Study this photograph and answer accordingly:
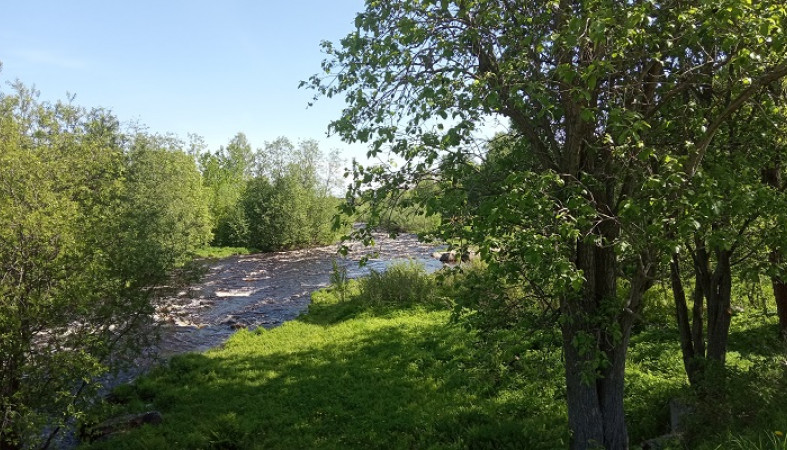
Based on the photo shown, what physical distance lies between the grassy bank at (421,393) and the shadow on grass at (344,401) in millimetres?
24

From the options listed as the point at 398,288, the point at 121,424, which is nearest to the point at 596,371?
the point at 121,424

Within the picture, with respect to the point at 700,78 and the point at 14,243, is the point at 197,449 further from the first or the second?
the point at 700,78

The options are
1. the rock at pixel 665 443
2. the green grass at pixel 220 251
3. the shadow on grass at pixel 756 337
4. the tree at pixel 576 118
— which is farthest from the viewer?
the green grass at pixel 220 251

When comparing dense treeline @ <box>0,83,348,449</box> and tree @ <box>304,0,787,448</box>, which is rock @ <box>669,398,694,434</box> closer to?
tree @ <box>304,0,787,448</box>

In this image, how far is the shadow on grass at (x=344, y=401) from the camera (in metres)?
7.18

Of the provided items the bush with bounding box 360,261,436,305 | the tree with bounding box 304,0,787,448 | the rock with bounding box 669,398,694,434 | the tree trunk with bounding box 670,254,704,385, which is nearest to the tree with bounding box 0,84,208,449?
the tree with bounding box 304,0,787,448

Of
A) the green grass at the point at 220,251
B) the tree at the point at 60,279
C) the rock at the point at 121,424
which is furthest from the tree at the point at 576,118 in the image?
the green grass at the point at 220,251

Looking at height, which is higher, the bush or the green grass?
the green grass

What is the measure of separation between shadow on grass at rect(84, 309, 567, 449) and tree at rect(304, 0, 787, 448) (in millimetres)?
1933

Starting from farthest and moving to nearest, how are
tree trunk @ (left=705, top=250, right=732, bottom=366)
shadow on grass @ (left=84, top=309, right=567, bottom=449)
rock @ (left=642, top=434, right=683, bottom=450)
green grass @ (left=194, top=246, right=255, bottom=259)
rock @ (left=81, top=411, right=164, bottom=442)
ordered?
green grass @ (left=194, top=246, right=255, bottom=259), rock @ (left=81, top=411, right=164, bottom=442), shadow on grass @ (left=84, top=309, right=567, bottom=449), tree trunk @ (left=705, top=250, right=732, bottom=366), rock @ (left=642, top=434, right=683, bottom=450)

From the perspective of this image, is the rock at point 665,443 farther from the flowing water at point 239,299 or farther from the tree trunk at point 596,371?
the flowing water at point 239,299

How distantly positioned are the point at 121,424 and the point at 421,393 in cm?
503

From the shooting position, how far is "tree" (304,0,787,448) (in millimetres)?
4262

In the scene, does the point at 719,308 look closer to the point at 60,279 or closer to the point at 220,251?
the point at 60,279
